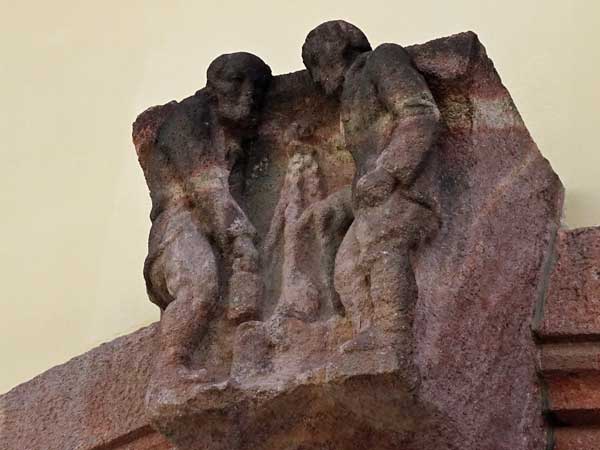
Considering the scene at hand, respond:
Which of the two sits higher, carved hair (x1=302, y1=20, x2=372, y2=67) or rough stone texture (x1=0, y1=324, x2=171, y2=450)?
carved hair (x1=302, y1=20, x2=372, y2=67)

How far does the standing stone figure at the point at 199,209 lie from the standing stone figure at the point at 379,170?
0.15m

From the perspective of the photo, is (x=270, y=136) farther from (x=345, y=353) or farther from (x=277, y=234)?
(x=345, y=353)

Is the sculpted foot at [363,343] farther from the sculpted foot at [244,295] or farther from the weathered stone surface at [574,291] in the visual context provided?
the weathered stone surface at [574,291]

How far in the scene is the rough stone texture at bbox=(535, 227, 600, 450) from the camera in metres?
2.25

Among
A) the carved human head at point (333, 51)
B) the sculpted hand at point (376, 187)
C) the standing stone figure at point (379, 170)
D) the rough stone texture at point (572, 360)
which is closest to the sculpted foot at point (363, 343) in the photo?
the standing stone figure at point (379, 170)

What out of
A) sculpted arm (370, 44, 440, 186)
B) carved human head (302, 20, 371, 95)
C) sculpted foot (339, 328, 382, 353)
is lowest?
sculpted foot (339, 328, 382, 353)

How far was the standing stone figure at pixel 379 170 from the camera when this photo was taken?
2059 mm

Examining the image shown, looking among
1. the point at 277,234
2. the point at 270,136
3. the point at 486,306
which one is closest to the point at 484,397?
the point at 486,306

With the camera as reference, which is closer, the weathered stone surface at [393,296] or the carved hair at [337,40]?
the weathered stone surface at [393,296]

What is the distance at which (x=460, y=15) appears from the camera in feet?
9.63

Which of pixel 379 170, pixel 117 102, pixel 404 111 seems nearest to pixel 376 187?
pixel 379 170

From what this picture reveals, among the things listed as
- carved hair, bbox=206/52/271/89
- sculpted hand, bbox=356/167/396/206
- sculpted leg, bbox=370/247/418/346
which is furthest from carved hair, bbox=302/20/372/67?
sculpted leg, bbox=370/247/418/346

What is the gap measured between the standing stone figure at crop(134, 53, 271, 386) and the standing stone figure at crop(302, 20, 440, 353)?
151mm

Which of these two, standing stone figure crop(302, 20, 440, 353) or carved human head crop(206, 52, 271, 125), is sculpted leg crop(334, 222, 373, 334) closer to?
standing stone figure crop(302, 20, 440, 353)
